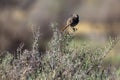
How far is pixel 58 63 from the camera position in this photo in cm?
441

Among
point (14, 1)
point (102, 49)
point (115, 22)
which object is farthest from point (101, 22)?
point (102, 49)

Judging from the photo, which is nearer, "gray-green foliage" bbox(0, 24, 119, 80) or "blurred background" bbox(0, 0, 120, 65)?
"gray-green foliage" bbox(0, 24, 119, 80)

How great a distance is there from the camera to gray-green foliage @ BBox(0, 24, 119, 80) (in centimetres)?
437

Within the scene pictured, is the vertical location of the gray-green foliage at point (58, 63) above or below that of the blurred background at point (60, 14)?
below

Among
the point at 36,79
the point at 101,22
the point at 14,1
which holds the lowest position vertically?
the point at 36,79

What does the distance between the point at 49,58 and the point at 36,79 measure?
0.21 meters

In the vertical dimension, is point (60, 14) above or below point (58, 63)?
above

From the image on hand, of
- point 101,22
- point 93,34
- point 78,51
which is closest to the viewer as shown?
point 78,51

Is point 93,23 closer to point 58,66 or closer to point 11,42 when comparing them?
point 11,42

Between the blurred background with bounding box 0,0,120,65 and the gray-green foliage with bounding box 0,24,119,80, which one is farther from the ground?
the blurred background with bounding box 0,0,120,65

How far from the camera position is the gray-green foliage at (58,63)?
4371mm

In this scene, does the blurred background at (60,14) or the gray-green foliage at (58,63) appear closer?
the gray-green foliage at (58,63)

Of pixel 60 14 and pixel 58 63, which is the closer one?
pixel 58 63

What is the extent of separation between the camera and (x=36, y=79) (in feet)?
14.6
